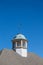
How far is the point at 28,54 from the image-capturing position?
158ft

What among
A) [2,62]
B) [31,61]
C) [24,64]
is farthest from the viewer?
[31,61]

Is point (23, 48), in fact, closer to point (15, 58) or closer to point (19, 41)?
point (19, 41)

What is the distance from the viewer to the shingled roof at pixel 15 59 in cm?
3865

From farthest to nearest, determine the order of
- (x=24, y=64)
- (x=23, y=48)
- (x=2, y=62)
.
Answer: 1. (x=23, y=48)
2. (x=24, y=64)
3. (x=2, y=62)

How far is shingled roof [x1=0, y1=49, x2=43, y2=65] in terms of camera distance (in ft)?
127

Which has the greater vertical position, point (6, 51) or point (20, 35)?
point (20, 35)

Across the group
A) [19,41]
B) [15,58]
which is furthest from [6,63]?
Result: [19,41]

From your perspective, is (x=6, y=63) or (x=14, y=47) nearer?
(x=6, y=63)

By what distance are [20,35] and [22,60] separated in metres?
7.47

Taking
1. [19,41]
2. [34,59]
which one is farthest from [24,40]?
[34,59]

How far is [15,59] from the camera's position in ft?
134

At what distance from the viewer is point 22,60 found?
1667 inches

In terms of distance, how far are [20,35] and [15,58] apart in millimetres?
8101

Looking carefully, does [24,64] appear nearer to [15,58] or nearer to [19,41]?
[15,58]
